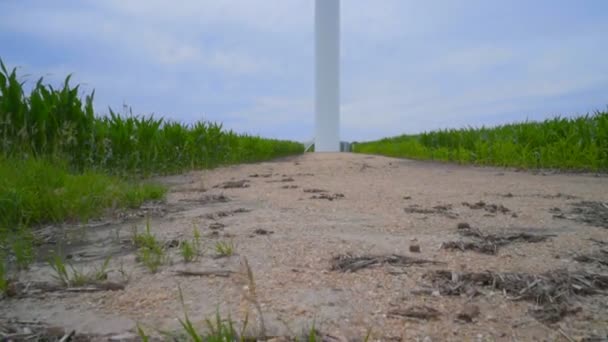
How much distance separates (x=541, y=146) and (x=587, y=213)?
4.87m

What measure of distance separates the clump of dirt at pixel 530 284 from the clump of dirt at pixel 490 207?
135 centimetres

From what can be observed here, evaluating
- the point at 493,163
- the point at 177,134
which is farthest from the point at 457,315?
the point at 493,163

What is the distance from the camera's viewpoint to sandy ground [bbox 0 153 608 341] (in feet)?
3.61

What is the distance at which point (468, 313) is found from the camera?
113 centimetres

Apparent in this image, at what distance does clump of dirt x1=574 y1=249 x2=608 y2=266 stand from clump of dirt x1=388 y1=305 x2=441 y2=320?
85 cm

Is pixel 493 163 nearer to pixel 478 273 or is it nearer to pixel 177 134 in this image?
pixel 177 134

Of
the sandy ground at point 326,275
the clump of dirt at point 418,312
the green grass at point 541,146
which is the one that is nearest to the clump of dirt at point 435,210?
the sandy ground at point 326,275

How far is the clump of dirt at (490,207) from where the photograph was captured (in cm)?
276

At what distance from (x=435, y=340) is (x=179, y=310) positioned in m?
0.71

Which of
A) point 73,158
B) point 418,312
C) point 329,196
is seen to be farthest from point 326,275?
point 73,158

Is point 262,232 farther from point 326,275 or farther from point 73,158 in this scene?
point 73,158

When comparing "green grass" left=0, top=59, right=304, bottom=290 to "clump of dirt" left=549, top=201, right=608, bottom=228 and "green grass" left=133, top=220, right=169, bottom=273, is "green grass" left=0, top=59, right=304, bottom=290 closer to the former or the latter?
"green grass" left=133, top=220, right=169, bottom=273

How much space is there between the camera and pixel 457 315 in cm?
113

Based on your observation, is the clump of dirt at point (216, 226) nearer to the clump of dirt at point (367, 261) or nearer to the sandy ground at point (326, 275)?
the sandy ground at point (326, 275)
